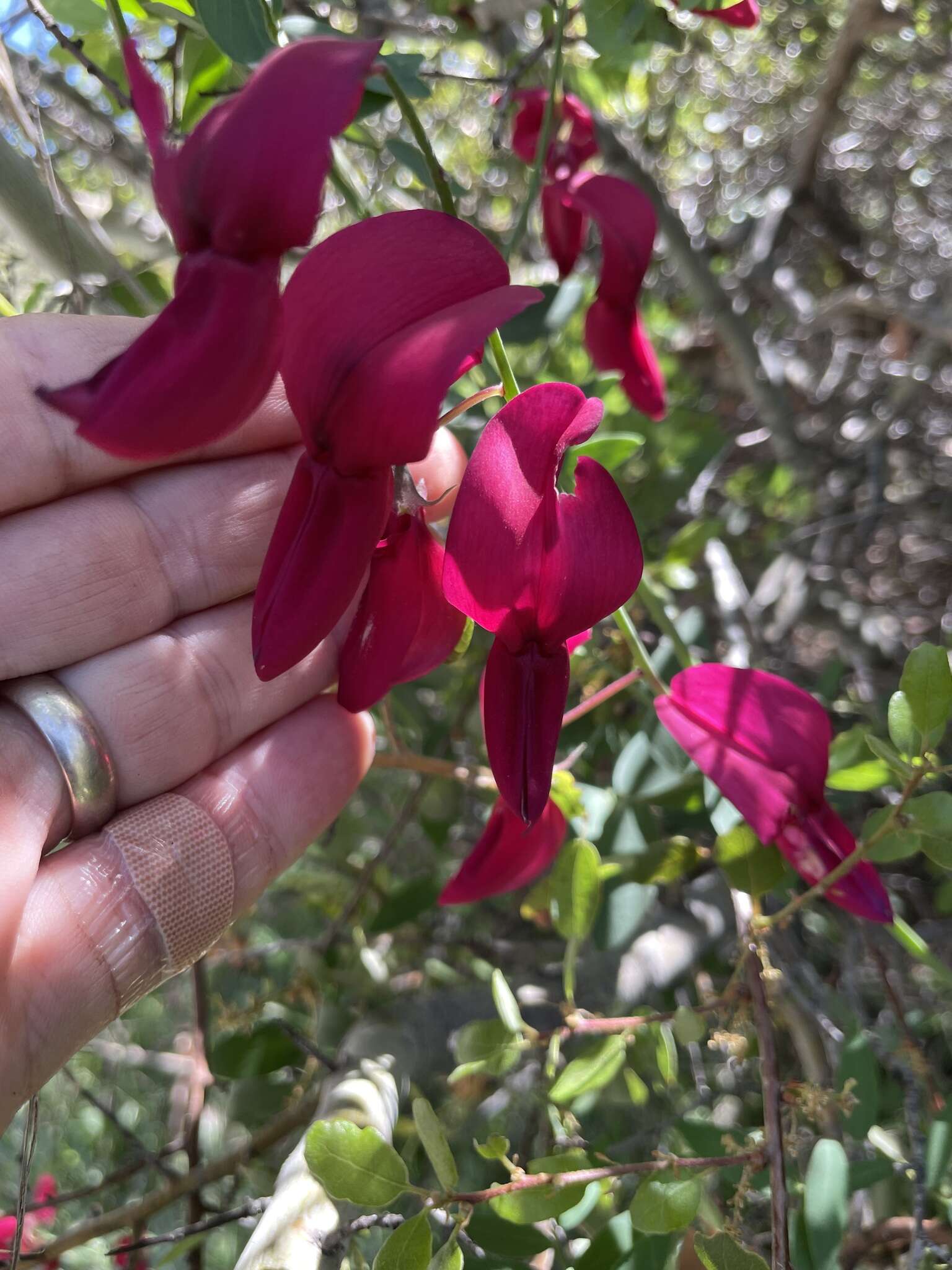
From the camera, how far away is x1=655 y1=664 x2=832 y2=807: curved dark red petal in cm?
61

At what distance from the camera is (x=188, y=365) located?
1.36 ft

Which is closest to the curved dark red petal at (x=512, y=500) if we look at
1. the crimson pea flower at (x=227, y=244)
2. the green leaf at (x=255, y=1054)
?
the crimson pea flower at (x=227, y=244)

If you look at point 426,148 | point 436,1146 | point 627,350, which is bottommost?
point 436,1146

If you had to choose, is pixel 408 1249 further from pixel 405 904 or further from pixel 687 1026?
pixel 405 904

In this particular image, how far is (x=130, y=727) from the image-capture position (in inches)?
28.4

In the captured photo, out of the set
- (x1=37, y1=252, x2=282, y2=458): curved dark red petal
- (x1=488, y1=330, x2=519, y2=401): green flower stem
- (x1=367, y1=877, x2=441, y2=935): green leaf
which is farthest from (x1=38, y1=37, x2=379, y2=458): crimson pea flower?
(x1=367, y1=877, x2=441, y2=935): green leaf

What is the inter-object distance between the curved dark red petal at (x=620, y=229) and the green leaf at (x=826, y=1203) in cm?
61

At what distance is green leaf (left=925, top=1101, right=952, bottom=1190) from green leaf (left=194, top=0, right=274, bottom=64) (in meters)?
0.76

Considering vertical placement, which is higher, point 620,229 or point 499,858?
point 620,229

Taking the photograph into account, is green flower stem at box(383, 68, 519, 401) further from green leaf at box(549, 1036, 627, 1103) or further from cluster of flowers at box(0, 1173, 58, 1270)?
cluster of flowers at box(0, 1173, 58, 1270)

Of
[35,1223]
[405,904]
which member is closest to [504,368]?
[405,904]

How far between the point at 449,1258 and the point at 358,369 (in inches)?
17.8

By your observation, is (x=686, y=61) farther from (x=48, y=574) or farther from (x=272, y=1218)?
(x=272, y=1218)

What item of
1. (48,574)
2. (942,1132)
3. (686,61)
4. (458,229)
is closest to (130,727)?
(48,574)
